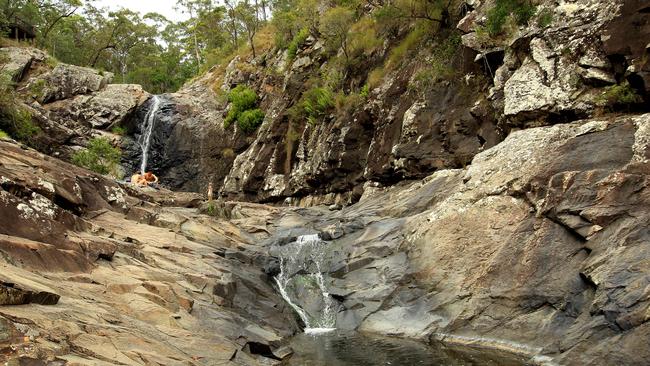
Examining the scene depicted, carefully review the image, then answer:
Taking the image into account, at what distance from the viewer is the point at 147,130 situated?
4197 centimetres

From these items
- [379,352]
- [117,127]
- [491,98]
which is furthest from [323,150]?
[117,127]

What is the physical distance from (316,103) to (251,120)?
8919 mm

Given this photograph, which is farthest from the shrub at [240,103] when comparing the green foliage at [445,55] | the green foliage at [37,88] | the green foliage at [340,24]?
the green foliage at [445,55]

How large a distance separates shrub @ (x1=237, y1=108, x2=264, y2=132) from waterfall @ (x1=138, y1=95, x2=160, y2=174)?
314 inches

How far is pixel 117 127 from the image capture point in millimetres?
40969

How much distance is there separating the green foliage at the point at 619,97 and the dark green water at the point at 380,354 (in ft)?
26.6

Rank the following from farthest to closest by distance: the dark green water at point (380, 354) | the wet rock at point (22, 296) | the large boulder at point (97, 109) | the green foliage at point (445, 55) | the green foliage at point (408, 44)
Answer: the large boulder at point (97, 109) → the green foliage at point (408, 44) → the green foliage at point (445, 55) → the dark green water at point (380, 354) → the wet rock at point (22, 296)

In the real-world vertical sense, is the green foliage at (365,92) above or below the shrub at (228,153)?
above

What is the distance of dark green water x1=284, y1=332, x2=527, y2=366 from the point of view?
38.2 feet

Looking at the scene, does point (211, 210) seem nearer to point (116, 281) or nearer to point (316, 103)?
point (316, 103)

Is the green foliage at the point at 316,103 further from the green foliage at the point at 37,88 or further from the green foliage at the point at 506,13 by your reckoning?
the green foliage at the point at 37,88

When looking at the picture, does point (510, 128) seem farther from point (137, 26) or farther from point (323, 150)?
point (137, 26)

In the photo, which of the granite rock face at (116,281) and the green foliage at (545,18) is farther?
the green foliage at (545,18)

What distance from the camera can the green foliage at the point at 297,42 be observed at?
128 ft
